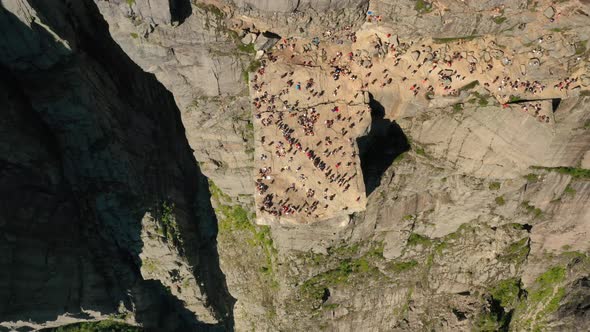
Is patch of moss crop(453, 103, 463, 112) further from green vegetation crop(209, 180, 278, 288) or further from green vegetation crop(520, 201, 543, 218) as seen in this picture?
green vegetation crop(209, 180, 278, 288)

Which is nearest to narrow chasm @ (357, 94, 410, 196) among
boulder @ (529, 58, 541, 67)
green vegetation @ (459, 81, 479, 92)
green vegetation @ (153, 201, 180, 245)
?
green vegetation @ (459, 81, 479, 92)

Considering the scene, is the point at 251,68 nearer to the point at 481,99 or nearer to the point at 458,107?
the point at 458,107

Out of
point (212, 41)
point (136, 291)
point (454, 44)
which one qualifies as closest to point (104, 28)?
point (212, 41)

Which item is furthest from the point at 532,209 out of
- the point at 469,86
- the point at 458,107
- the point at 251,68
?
the point at 251,68

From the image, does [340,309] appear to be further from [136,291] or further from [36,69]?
[36,69]

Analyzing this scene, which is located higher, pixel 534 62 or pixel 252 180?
pixel 534 62

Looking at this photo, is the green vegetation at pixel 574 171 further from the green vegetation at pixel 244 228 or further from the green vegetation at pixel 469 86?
the green vegetation at pixel 244 228
